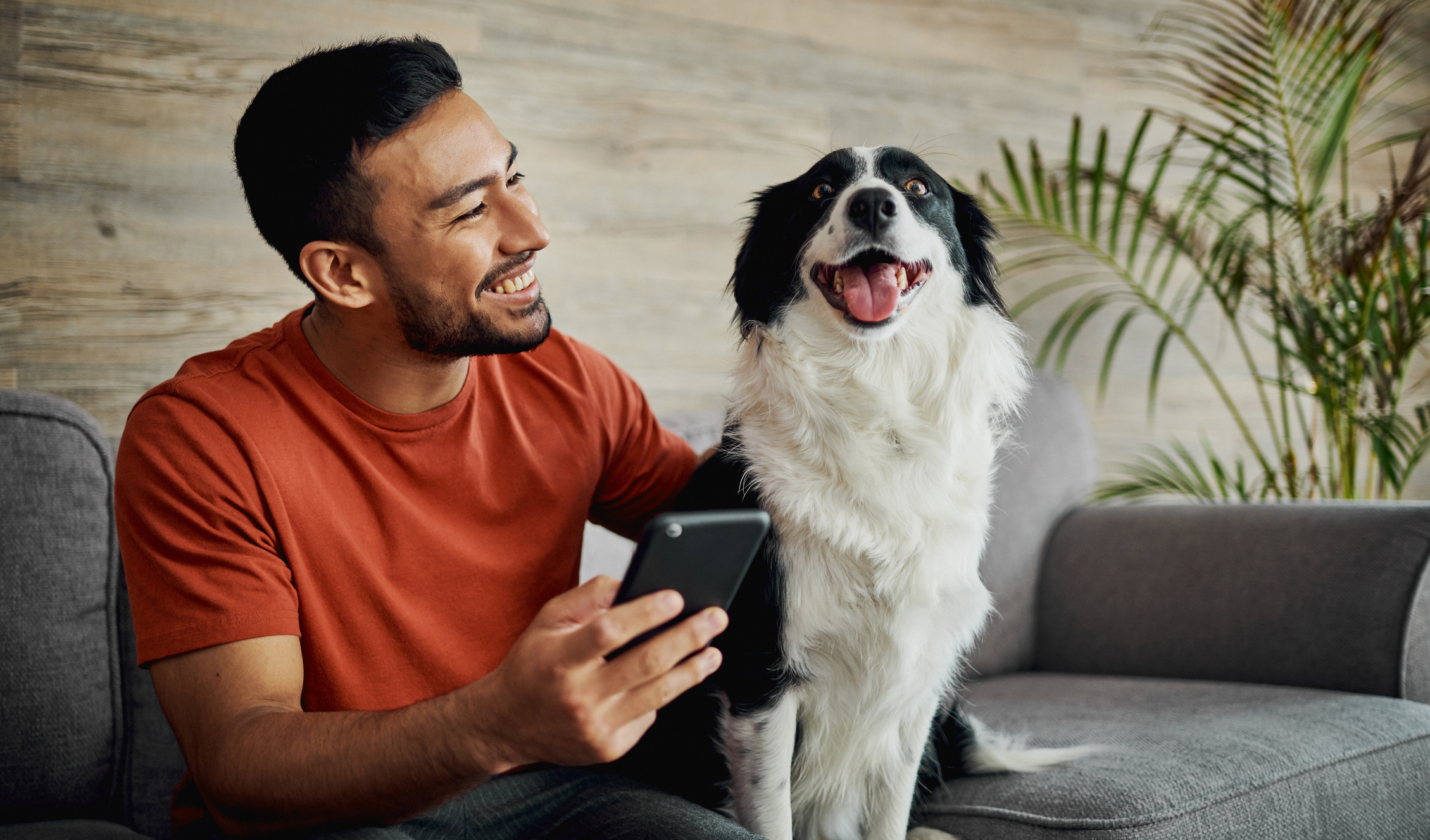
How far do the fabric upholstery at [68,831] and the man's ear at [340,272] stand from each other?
2.46 feet

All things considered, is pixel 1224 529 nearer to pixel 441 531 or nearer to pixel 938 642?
pixel 938 642

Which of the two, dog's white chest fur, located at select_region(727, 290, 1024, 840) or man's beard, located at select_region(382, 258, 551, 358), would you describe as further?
man's beard, located at select_region(382, 258, 551, 358)

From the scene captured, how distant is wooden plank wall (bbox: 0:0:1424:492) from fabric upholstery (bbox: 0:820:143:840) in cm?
79

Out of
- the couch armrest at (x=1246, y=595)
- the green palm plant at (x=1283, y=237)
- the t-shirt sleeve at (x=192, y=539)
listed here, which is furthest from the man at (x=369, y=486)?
the green palm plant at (x=1283, y=237)

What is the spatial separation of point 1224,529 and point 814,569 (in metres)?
1.11

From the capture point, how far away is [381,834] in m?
0.98

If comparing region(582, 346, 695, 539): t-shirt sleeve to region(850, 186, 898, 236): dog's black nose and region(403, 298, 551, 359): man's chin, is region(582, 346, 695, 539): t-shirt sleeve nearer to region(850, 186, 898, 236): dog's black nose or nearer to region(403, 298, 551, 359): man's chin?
region(403, 298, 551, 359): man's chin

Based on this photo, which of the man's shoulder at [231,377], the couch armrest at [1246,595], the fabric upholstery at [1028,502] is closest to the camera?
the man's shoulder at [231,377]

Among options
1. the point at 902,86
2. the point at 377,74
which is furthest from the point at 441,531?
the point at 902,86

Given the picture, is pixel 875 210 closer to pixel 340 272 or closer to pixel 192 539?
pixel 340 272

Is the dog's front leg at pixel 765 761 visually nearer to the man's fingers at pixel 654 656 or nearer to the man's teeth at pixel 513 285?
the man's fingers at pixel 654 656

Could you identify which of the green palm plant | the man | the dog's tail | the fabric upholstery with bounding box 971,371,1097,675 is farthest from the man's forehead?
the green palm plant

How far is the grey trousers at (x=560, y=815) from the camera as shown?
3.35 ft

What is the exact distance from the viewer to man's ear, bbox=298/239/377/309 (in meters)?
1.19
